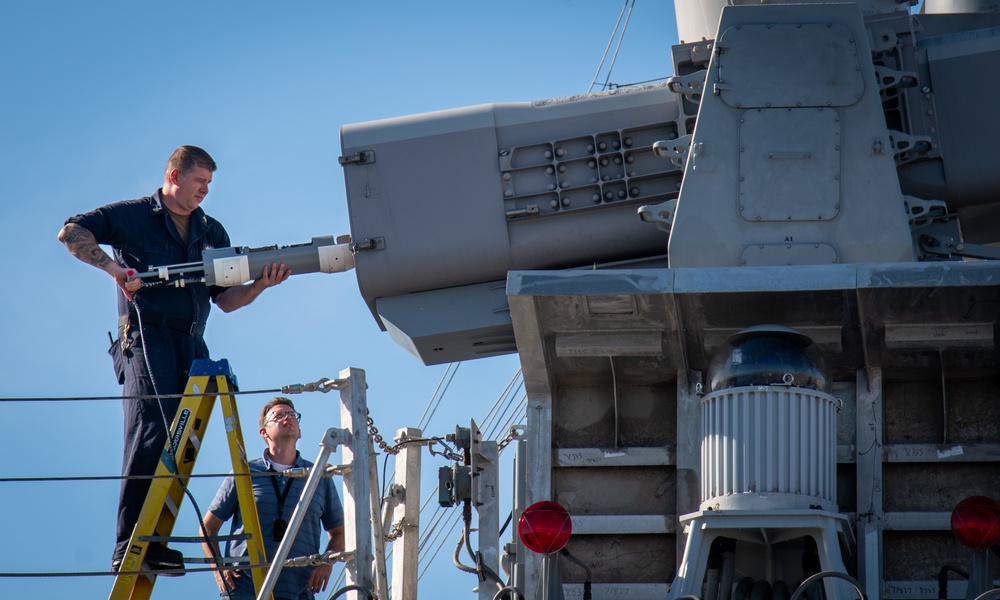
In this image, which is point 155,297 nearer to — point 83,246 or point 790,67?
point 83,246

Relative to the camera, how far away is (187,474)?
7250 millimetres

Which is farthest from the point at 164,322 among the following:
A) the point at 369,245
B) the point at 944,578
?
the point at 944,578

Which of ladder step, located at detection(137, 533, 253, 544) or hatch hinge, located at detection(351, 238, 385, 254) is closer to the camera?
ladder step, located at detection(137, 533, 253, 544)

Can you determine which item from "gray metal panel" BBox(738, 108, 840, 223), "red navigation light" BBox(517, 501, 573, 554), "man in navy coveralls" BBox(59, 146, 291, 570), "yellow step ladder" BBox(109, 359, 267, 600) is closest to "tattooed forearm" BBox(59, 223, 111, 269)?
"man in navy coveralls" BBox(59, 146, 291, 570)

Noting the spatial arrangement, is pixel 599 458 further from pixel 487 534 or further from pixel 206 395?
pixel 206 395

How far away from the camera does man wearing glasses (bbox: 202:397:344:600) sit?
7.29 m

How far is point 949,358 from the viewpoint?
23.6 feet

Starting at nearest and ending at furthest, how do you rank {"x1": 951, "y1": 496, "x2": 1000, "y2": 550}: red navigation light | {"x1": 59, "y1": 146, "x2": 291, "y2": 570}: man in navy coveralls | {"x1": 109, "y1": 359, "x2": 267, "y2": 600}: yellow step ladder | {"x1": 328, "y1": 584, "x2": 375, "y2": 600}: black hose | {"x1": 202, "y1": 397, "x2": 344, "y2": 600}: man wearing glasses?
{"x1": 951, "y1": 496, "x2": 1000, "y2": 550}: red navigation light < {"x1": 328, "y1": 584, "x2": 375, "y2": 600}: black hose < {"x1": 109, "y1": 359, "x2": 267, "y2": 600}: yellow step ladder < {"x1": 202, "y1": 397, "x2": 344, "y2": 600}: man wearing glasses < {"x1": 59, "y1": 146, "x2": 291, "y2": 570}: man in navy coveralls

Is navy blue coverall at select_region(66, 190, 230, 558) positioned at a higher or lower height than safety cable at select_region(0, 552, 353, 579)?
higher

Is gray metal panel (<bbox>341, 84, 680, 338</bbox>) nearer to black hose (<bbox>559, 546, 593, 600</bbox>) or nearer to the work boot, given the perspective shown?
the work boot

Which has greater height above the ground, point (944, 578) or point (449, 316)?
point (449, 316)

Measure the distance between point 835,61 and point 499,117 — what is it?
6.70ft

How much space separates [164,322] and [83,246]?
61 centimetres

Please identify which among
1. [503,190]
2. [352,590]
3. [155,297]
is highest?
[503,190]
